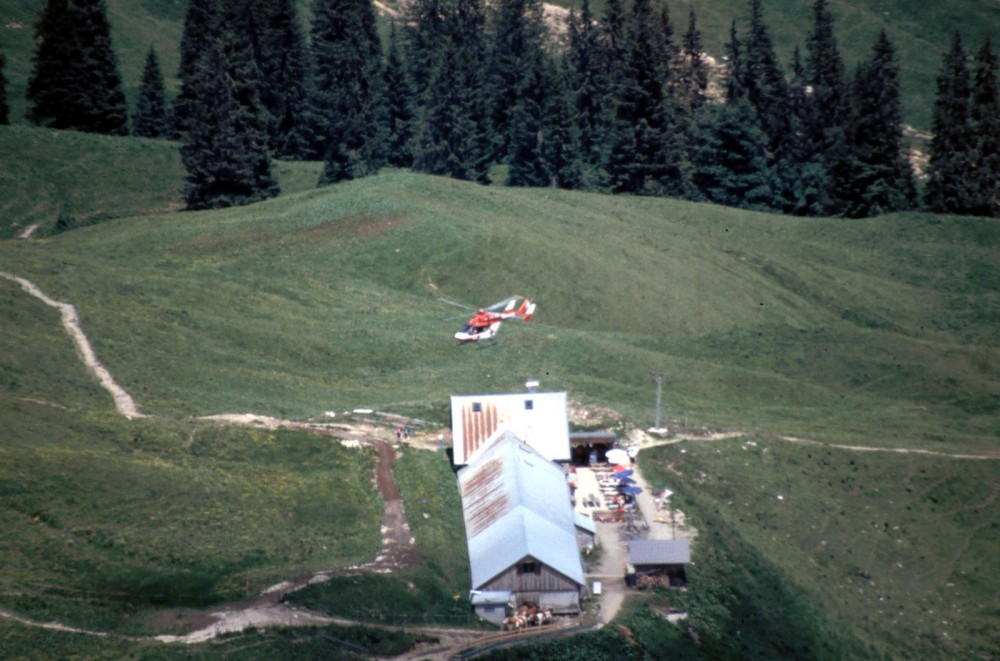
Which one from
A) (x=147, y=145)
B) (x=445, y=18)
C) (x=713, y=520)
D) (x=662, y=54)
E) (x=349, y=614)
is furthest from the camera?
(x=445, y=18)

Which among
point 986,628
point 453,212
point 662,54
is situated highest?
point 662,54

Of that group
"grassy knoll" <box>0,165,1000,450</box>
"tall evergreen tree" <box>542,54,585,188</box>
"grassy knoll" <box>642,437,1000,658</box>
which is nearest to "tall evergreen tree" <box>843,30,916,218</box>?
"grassy knoll" <box>0,165,1000,450</box>

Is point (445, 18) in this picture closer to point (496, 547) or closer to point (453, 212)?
point (453, 212)

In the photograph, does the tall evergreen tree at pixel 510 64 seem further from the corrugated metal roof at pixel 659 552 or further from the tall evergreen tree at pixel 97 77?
the corrugated metal roof at pixel 659 552

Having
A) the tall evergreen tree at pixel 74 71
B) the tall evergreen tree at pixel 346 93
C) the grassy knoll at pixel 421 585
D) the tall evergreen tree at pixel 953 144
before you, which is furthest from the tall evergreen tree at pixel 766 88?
the grassy knoll at pixel 421 585

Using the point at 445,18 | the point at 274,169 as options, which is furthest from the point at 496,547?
the point at 445,18

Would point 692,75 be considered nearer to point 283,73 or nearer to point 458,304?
point 283,73

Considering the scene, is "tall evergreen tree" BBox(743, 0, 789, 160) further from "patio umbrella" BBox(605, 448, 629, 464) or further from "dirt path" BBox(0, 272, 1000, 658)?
"patio umbrella" BBox(605, 448, 629, 464)

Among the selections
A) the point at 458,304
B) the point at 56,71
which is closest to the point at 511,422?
the point at 458,304
